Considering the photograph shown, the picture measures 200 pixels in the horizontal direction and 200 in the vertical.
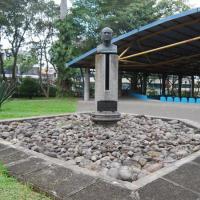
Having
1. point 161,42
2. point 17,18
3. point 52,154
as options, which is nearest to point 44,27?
point 17,18

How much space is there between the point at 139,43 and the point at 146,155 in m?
14.3

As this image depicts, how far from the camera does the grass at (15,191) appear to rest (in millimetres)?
3214

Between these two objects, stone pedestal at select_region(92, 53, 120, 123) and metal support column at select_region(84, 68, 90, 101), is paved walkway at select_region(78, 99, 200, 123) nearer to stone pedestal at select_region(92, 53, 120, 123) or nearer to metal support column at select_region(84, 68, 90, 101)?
stone pedestal at select_region(92, 53, 120, 123)

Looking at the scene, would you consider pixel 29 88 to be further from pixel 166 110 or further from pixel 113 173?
pixel 113 173

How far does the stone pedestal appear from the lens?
7.29 m

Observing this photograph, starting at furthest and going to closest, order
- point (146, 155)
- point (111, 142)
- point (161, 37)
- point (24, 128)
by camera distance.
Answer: point (161, 37) < point (24, 128) < point (111, 142) < point (146, 155)

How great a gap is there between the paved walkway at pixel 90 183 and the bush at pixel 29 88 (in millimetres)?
24593

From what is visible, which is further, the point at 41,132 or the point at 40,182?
the point at 41,132

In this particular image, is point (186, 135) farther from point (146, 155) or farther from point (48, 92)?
point (48, 92)

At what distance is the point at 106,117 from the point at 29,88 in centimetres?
2248

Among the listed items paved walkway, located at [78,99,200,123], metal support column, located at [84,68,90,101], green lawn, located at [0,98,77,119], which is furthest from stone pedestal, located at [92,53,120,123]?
metal support column, located at [84,68,90,101]

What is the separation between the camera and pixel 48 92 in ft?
99.1

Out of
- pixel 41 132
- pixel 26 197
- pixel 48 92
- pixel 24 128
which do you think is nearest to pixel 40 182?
pixel 26 197

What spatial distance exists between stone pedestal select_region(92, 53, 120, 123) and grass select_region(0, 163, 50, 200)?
3.76 metres
